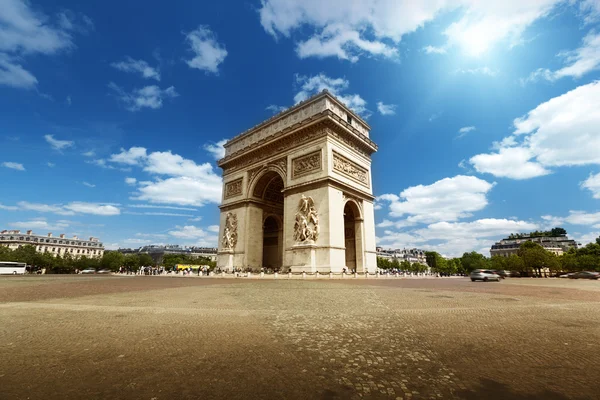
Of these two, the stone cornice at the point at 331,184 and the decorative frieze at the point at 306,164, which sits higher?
the decorative frieze at the point at 306,164

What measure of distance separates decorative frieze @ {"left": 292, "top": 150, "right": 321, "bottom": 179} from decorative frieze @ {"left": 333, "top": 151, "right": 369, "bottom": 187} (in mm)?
1394

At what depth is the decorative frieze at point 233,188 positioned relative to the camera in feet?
99.0

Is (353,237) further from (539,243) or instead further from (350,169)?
(539,243)

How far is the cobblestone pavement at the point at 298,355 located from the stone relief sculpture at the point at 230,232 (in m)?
22.9

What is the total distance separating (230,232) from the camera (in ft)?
94.6

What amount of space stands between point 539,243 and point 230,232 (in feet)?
311

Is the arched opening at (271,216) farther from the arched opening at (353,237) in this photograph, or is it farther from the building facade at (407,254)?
the building facade at (407,254)

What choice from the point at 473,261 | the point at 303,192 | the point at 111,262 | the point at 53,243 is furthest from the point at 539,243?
the point at 53,243

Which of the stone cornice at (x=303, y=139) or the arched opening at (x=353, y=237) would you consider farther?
the arched opening at (x=353, y=237)

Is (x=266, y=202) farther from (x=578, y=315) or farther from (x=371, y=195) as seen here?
(x=578, y=315)

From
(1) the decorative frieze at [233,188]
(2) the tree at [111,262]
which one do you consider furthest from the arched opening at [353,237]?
(2) the tree at [111,262]

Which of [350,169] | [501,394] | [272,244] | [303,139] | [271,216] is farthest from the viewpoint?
[272,244]

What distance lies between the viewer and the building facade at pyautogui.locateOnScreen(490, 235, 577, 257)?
8428cm

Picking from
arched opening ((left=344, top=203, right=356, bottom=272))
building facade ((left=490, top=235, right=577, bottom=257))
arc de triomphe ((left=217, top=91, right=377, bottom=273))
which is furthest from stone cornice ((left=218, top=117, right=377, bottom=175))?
building facade ((left=490, top=235, right=577, bottom=257))
